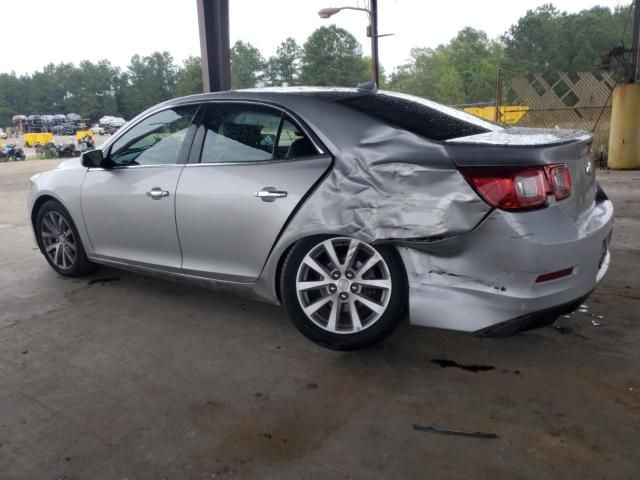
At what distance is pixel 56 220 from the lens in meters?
4.61

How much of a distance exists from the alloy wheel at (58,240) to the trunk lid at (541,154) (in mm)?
3319

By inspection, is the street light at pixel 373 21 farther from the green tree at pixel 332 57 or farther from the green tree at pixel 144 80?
the green tree at pixel 144 80

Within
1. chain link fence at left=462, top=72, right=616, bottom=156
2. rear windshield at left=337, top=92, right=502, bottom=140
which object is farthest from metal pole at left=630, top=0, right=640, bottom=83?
rear windshield at left=337, top=92, right=502, bottom=140

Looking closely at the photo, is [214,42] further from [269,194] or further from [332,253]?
[332,253]

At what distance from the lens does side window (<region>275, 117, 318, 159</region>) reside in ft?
10.1

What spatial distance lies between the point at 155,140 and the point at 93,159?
0.56 meters

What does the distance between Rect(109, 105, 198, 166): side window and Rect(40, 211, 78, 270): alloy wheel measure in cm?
89

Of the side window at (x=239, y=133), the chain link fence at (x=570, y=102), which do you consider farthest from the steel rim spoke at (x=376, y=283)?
the chain link fence at (x=570, y=102)

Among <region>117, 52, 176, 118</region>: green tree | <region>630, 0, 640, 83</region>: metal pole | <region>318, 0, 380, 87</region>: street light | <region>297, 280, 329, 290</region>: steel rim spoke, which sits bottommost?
<region>297, 280, 329, 290</region>: steel rim spoke

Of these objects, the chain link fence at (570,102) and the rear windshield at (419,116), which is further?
the chain link fence at (570,102)

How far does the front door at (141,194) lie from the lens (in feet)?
12.1

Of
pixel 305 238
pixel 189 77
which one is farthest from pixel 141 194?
pixel 189 77

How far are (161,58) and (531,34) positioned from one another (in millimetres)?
80166

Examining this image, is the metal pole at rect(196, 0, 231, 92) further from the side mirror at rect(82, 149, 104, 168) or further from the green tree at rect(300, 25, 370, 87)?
the green tree at rect(300, 25, 370, 87)
